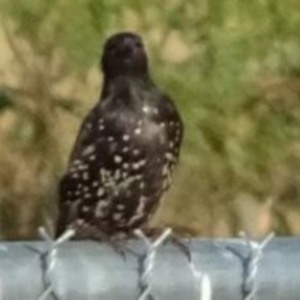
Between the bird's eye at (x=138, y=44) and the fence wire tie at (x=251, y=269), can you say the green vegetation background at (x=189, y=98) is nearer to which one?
the bird's eye at (x=138, y=44)

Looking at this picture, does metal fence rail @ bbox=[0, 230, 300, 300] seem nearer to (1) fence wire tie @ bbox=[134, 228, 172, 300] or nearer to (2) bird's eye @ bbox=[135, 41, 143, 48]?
(1) fence wire tie @ bbox=[134, 228, 172, 300]

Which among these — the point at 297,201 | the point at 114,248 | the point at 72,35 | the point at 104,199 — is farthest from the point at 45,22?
the point at 114,248

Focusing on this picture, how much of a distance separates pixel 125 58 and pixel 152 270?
174 centimetres

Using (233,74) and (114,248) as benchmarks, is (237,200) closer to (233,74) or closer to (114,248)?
(233,74)

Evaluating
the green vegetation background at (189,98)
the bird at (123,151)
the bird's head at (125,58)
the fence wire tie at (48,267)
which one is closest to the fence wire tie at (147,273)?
the fence wire tie at (48,267)

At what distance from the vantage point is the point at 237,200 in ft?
21.2

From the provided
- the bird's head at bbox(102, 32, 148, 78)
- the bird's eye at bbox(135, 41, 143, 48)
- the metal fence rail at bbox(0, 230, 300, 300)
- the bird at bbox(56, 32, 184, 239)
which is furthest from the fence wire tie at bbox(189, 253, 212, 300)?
the bird's eye at bbox(135, 41, 143, 48)

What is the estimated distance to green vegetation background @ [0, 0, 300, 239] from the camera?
6.14 meters

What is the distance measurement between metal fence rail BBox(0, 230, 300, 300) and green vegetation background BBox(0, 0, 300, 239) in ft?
9.55

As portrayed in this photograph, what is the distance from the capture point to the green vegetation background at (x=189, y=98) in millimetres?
6145

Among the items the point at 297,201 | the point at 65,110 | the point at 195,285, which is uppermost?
the point at 195,285

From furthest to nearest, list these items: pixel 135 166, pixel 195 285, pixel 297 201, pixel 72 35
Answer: pixel 297 201 < pixel 72 35 < pixel 135 166 < pixel 195 285

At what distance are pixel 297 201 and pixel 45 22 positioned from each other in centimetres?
109

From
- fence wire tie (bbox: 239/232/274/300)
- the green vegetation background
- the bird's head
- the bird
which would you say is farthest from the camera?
the green vegetation background
